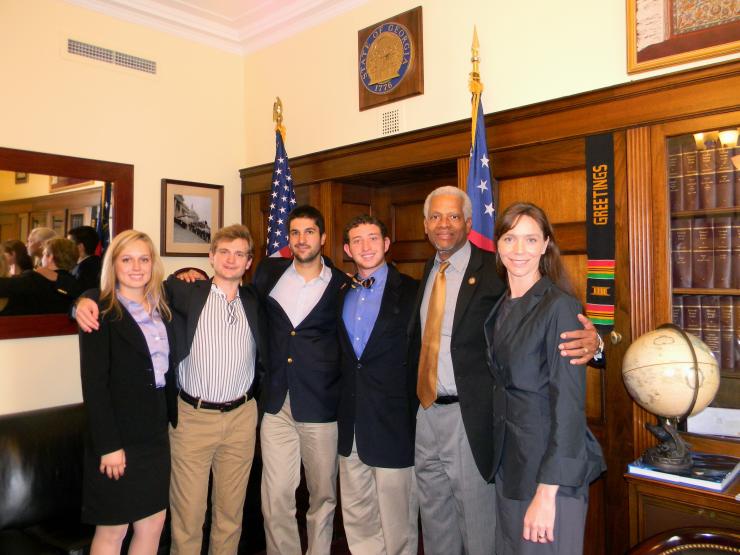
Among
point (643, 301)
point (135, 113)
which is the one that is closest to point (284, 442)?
point (643, 301)

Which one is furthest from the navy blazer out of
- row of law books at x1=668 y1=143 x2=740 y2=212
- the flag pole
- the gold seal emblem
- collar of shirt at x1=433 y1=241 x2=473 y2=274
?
the gold seal emblem

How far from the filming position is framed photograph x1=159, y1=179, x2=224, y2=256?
3990mm

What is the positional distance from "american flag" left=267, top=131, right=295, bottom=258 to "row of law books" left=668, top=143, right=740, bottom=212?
87.1 inches

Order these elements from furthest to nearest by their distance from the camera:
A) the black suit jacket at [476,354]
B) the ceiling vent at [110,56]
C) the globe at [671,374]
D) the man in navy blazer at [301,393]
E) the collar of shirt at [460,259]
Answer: the ceiling vent at [110,56] < the man in navy blazer at [301,393] < the collar of shirt at [460,259] < the black suit jacket at [476,354] < the globe at [671,374]

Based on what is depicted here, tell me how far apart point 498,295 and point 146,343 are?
139 centimetres

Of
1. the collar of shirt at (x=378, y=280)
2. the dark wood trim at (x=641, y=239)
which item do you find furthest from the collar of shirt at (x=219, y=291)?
the dark wood trim at (x=641, y=239)

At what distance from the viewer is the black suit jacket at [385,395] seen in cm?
240

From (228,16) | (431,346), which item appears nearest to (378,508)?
(431,346)

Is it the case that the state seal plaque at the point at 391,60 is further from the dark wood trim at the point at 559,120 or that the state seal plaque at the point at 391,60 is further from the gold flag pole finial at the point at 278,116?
the gold flag pole finial at the point at 278,116

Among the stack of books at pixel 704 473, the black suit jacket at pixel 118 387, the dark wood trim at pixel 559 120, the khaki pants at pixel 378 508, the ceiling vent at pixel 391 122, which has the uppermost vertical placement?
the ceiling vent at pixel 391 122

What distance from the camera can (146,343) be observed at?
224 cm

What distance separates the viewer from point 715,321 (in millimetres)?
2283

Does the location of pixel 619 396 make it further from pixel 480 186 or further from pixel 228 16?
pixel 228 16

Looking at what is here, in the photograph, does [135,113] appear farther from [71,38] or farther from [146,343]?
[146,343]
